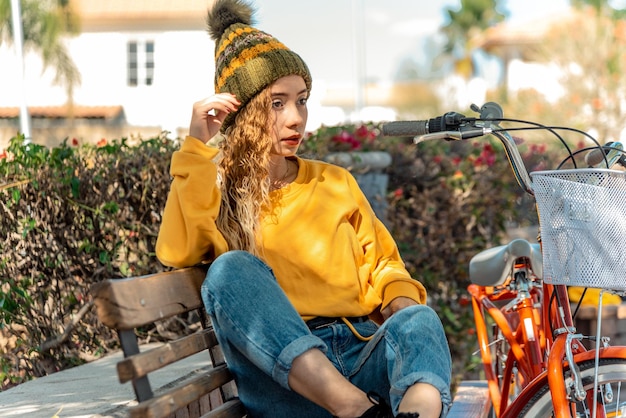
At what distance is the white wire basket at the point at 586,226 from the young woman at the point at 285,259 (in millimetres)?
367

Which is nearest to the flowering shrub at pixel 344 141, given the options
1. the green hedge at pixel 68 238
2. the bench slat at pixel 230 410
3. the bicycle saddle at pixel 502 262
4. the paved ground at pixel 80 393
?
the green hedge at pixel 68 238

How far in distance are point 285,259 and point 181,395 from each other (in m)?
0.61

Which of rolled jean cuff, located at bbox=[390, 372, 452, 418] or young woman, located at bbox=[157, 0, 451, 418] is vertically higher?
young woman, located at bbox=[157, 0, 451, 418]

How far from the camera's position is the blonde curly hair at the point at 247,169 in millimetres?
2959

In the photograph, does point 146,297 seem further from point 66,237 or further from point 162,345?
point 66,237

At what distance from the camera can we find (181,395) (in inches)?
97.0

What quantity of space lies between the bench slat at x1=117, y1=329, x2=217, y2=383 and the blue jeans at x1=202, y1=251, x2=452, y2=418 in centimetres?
7

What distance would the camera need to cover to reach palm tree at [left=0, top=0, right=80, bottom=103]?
1142 inches

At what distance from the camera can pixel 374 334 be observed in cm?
281

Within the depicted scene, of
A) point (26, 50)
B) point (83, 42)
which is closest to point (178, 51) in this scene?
point (83, 42)

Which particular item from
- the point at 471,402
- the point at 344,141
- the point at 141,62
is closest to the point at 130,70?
the point at 141,62

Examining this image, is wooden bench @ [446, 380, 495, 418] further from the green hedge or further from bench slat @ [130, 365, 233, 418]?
the green hedge

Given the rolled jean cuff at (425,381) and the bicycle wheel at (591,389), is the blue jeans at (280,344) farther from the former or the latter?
the bicycle wheel at (591,389)

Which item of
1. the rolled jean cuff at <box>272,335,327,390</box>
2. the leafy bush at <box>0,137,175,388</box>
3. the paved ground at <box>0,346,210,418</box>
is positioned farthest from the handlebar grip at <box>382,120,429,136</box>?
the leafy bush at <box>0,137,175,388</box>
